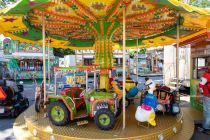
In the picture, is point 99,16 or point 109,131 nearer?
point 109,131

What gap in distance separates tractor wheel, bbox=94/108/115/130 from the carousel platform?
0.10m

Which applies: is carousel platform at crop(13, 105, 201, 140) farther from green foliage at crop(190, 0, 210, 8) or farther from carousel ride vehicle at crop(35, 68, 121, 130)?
green foliage at crop(190, 0, 210, 8)

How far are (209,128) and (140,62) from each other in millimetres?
27583

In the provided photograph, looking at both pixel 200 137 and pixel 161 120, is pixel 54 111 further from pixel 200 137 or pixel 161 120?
pixel 200 137

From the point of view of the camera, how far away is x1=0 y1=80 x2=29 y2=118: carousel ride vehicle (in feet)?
21.0

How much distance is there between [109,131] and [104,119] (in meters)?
0.25

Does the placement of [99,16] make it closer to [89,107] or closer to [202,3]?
[89,107]

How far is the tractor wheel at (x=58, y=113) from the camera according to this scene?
441cm

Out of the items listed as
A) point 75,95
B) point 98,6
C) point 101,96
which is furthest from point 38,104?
point 98,6

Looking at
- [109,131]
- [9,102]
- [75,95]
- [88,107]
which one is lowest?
[109,131]

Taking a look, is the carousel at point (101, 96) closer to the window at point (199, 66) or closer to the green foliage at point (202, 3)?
the window at point (199, 66)

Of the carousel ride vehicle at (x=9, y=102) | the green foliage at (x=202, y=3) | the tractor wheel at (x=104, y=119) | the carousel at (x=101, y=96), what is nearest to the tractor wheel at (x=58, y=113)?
the carousel at (x=101, y=96)

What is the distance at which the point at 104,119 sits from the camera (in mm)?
4223

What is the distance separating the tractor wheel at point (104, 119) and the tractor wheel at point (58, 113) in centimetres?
67
